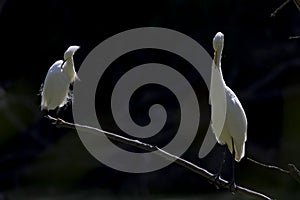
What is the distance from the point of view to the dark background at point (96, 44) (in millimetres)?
5715

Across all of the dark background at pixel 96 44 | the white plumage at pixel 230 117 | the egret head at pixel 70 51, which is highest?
the egret head at pixel 70 51

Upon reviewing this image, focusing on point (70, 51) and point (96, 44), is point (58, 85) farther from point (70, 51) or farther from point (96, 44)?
point (96, 44)

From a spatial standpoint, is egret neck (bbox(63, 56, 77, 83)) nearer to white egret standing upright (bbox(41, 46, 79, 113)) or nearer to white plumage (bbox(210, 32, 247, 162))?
white egret standing upright (bbox(41, 46, 79, 113))

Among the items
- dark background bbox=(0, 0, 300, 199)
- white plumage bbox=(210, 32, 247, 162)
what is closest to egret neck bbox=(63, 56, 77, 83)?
white plumage bbox=(210, 32, 247, 162)

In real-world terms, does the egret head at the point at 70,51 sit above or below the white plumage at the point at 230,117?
above

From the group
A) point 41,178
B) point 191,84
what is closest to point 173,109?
point 191,84

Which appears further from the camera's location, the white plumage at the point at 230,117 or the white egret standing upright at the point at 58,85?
the white egret standing upright at the point at 58,85

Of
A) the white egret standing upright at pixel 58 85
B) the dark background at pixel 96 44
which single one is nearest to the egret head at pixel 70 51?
the white egret standing upright at pixel 58 85

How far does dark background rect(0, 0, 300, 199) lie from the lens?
571cm

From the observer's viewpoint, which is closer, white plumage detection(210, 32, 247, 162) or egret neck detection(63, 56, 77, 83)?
white plumage detection(210, 32, 247, 162)

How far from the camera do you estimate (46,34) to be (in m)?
6.19

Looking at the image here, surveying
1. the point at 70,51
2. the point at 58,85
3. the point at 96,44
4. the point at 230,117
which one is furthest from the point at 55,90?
the point at 96,44

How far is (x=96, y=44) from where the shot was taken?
601 cm

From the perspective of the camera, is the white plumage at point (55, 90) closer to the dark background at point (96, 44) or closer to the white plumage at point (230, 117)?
the white plumage at point (230, 117)
